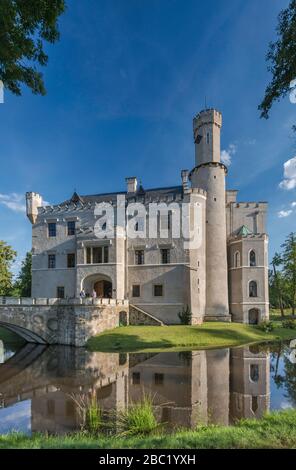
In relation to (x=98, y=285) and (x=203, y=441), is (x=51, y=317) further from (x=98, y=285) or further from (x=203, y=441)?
(x=203, y=441)

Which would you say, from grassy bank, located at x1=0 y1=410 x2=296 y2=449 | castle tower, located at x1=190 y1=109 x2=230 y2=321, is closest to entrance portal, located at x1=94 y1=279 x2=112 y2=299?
castle tower, located at x1=190 y1=109 x2=230 y2=321

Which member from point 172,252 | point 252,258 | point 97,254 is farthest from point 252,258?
point 97,254

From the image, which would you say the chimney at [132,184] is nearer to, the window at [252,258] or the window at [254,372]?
the window at [252,258]

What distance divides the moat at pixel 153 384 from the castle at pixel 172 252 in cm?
1051

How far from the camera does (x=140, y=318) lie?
3003cm

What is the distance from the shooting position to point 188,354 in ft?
67.6

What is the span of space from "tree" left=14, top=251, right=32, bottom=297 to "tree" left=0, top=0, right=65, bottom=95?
122 feet

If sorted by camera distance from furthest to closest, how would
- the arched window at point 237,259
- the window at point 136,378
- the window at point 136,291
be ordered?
1. the arched window at point 237,259
2. the window at point 136,291
3. the window at point 136,378

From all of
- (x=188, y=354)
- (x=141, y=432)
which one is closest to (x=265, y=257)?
(x=188, y=354)

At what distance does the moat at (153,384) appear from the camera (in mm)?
10461

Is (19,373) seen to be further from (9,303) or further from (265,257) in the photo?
(265,257)

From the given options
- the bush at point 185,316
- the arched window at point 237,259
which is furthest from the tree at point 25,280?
the arched window at point 237,259

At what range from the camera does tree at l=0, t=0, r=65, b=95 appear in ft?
28.5
